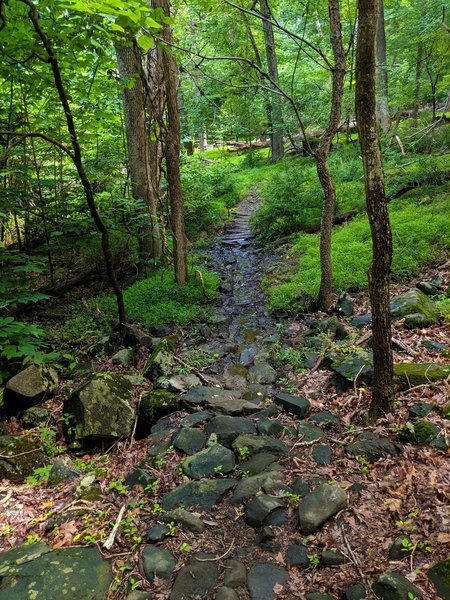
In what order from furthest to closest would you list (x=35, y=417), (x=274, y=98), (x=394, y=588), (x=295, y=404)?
(x=274, y=98)
(x=35, y=417)
(x=295, y=404)
(x=394, y=588)

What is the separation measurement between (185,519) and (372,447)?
1.81m

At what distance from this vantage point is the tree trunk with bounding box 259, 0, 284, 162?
14.8 m

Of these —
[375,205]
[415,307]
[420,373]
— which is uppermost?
[375,205]

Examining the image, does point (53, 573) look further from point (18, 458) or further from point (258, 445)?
point (258, 445)

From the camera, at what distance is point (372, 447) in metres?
3.58

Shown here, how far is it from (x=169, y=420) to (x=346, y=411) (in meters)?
2.11

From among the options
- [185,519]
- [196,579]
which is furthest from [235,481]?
[196,579]

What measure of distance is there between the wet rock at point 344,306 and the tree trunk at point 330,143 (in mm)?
213

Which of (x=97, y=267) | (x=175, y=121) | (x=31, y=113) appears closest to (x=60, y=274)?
(x=97, y=267)

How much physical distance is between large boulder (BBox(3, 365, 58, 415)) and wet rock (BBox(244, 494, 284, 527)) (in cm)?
319

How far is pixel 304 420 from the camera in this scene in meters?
4.38

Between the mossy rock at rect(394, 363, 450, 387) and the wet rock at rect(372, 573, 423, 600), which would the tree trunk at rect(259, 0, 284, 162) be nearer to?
the mossy rock at rect(394, 363, 450, 387)

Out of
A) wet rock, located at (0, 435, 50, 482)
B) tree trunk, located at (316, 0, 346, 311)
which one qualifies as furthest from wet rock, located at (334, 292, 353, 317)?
wet rock, located at (0, 435, 50, 482)

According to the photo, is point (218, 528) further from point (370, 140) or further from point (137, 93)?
→ point (137, 93)
